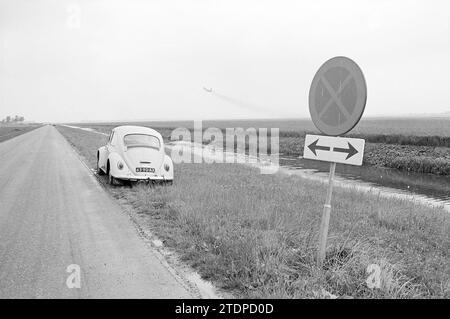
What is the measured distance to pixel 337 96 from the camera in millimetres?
4277

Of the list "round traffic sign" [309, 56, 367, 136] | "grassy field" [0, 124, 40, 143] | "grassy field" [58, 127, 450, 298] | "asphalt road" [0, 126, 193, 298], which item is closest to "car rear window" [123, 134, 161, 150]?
"grassy field" [58, 127, 450, 298]

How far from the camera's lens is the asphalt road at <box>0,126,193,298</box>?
4.07 meters

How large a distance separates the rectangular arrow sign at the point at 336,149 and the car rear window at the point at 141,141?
776 cm

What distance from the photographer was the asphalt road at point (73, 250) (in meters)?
4.07

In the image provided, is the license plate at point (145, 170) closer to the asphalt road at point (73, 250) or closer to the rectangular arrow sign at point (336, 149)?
the asphalt road at point (73, 250)

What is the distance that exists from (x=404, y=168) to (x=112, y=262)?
21.3 meters

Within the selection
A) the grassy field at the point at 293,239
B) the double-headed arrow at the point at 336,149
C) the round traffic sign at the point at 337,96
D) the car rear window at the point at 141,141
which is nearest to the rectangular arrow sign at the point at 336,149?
the double-headed arrow at the point at 336,149

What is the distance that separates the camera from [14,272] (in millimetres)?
4504

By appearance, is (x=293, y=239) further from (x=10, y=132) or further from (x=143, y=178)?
(x=10, y=132)

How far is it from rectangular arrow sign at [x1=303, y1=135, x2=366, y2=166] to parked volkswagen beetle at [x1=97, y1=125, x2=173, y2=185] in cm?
702

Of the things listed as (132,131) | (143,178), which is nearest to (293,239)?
(143,178)

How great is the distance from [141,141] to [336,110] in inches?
333
